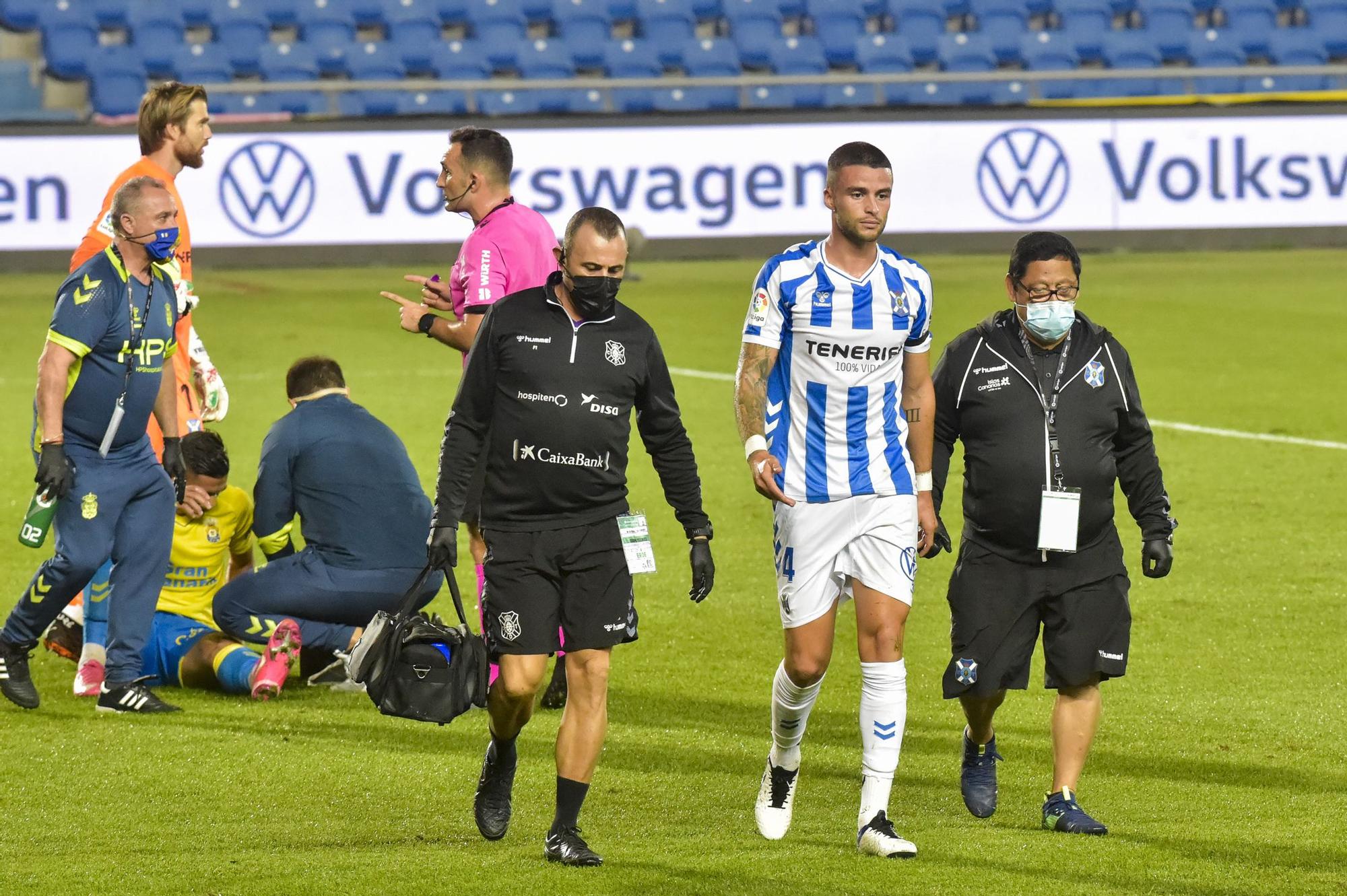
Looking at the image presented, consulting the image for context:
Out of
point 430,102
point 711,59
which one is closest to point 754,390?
point 430,102

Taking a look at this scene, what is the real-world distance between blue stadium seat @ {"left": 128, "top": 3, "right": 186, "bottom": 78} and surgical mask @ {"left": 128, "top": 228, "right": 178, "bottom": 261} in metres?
18.7

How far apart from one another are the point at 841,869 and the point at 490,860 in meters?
0.99

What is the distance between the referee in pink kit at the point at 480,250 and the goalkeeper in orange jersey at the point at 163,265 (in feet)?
3.93

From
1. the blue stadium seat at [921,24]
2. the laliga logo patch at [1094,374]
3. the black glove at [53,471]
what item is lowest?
the black glove at [53,471]

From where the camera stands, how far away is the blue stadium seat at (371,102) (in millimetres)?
23125

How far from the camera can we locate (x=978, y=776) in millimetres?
6035

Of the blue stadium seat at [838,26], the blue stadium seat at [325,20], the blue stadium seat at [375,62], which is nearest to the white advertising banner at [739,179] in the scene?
Result: the blue stadium seat at [375,62]

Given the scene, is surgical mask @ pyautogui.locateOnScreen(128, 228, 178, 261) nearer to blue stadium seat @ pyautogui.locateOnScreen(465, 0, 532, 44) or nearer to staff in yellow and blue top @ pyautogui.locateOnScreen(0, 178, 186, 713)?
staff in yellow and blue top @ pyautogui.locateOnScreen(0, 178, 186, 713)

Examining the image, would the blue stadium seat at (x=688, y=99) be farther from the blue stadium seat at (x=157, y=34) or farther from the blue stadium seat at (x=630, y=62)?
the blue stadium seat at (x=157, y=34)

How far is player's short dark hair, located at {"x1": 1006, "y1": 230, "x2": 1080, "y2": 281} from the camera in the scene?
585 centimetres

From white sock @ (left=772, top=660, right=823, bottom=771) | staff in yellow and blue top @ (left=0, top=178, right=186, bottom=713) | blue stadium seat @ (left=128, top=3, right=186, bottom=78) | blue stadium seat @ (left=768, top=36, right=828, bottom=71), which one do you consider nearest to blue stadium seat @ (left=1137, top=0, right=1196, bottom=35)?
blue stadium seat @ (left=768, top=36, right=828, bottom=71)

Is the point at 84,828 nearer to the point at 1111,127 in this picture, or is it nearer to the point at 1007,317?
the point at 1007,317

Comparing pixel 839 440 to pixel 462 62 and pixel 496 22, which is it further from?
pixel 496 22

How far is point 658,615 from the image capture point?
9.01 meters
